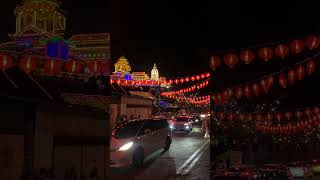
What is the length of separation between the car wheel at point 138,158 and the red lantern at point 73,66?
3623 mm

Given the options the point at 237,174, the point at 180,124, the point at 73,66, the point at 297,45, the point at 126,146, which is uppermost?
the point at 297,45

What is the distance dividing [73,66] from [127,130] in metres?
3.05

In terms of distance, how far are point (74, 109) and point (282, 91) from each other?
97.2ft

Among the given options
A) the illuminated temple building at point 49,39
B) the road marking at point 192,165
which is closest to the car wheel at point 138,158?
the road marking at point 192,165

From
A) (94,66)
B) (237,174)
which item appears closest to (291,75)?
(94,66)

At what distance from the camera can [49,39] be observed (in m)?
20.9

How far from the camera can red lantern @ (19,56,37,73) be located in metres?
15.1

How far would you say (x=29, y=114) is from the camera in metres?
12.9

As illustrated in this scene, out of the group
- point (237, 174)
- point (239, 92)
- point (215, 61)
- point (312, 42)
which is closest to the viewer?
point (237, 174)

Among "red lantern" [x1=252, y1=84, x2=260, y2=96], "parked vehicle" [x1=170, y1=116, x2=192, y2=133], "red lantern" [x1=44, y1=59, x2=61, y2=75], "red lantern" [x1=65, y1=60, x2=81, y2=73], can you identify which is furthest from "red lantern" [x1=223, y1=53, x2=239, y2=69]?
"parked vehicle" [x1=170, y1=116, x2=192, y2=133]

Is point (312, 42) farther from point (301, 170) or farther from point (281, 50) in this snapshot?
point (301, 170)

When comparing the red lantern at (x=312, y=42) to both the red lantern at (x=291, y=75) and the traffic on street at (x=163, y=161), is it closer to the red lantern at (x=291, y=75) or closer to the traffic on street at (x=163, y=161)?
the red lantern at (x=291, y=75)

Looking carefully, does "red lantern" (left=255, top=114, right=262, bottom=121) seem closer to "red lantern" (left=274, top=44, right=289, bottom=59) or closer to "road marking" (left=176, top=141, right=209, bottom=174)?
"road marking" (left=176, top=141, right=209, bottom=174)

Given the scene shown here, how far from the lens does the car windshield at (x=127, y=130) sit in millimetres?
16938
